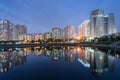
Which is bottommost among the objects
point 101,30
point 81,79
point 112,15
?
point 81,79

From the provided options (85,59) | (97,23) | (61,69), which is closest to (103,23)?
(97,23)

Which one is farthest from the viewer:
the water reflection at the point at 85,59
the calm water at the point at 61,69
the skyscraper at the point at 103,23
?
the skyscraper at the point at 103,23

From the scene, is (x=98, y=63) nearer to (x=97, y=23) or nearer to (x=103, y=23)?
(x=97, y=23)

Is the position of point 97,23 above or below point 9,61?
above

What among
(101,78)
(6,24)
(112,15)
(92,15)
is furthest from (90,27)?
(101,78)

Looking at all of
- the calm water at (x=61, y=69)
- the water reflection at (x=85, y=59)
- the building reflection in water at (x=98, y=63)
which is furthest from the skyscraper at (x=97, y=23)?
the calm water at (x=61, y=69)

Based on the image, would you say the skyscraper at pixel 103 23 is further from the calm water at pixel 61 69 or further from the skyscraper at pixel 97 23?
the calm water at pixel 61 69

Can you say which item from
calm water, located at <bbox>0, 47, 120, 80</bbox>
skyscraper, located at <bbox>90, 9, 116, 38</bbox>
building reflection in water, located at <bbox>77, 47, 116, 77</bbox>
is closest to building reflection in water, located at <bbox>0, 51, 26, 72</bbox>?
calm water, located at <bbox>0, 47, 120, 80</bbox>

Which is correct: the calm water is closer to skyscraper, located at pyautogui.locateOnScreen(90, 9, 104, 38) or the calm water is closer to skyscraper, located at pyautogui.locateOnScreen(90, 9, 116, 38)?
skyscraper, located at pyautogui.locateOnScreen(90, 9, 104, 38)

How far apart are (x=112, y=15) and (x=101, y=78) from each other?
5969 inches

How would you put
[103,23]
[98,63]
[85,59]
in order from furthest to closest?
[103,23] < [85,59] < [98,63]

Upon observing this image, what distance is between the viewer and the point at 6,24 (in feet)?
614

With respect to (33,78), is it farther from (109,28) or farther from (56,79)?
(109,28)

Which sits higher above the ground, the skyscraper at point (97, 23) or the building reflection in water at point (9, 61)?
the skyscraper at point (97, 23)
